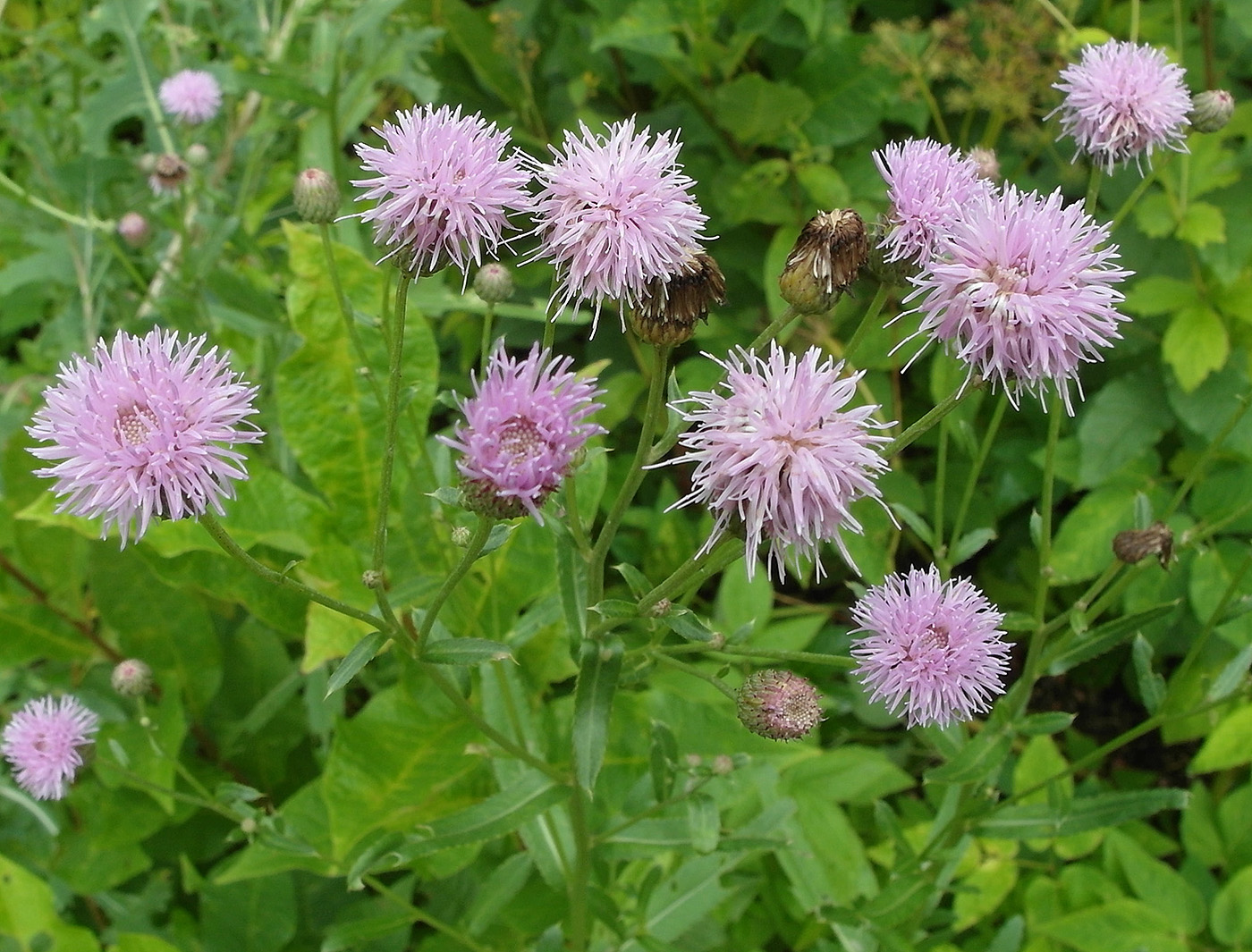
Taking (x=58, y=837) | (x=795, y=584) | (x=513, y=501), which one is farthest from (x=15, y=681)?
(x=795, y=584)

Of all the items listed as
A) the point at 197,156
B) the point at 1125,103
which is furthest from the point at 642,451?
the point at 197,156

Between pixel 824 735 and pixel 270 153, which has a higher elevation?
pixel 270 153

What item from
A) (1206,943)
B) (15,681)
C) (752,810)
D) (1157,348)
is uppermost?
(15,681)

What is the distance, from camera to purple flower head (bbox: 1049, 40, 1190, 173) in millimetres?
2262

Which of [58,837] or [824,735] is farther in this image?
[824,735]

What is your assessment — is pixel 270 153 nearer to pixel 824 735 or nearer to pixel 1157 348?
pixel 824 735

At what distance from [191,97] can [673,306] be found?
10.2 feet

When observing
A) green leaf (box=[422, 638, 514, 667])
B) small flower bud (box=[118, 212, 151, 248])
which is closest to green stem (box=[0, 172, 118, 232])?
small flower bud (box=[118, 212, 151, 248])

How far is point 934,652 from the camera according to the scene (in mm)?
1846

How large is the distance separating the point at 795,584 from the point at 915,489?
935 mm

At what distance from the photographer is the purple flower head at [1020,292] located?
160cm

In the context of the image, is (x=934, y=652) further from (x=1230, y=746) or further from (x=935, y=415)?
(x=1230, y=746)

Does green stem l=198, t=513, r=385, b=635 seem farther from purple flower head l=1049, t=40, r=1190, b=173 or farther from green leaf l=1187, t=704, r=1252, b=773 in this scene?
green leaf l=1187, t=704, r=1252, b=773

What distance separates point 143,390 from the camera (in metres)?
1.56
